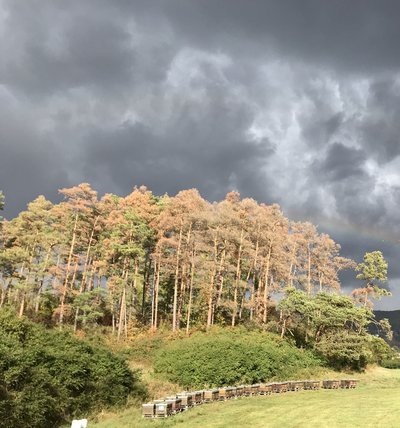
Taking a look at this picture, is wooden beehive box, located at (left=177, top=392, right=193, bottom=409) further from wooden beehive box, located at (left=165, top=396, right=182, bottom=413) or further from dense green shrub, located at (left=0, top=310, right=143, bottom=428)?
dense green shrub, located at (left=0, top=310, right=143, bottom=428)

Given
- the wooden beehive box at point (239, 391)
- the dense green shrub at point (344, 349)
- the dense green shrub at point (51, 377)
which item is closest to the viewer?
the dense green shrub at point (51, 377)

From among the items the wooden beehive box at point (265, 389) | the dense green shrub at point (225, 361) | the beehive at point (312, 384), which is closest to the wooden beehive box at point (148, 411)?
the wooden beehive box at point (265, 389)

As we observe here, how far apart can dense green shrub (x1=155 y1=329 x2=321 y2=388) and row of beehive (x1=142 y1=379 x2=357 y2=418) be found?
3534mm

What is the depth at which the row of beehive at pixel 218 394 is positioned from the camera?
1953 cm

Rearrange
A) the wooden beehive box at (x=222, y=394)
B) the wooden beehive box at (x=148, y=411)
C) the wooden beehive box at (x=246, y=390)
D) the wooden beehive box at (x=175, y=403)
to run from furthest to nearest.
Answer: the wooden beehive box at (x=246, y=390) → the wooden beehive box at (x=222, y=394) → the wooden beehive box at (x=175, y=403) → the wooden beehive box at (x=148, y=411)

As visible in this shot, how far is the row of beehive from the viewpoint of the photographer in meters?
19.5

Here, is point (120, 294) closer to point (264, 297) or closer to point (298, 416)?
point (264, 297)

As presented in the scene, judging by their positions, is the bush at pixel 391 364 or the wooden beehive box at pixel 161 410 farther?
the bush at pixel 391 364

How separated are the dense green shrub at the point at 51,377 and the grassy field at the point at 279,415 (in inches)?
57.6

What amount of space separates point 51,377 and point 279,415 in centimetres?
1042

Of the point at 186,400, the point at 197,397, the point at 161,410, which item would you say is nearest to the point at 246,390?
the point at 197,397

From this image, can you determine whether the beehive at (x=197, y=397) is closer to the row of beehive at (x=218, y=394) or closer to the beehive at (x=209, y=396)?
the row of beehive at (x=218, y=394)

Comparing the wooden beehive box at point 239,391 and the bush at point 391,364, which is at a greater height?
the bush at point 391,364

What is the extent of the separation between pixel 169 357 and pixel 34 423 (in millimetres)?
19484
